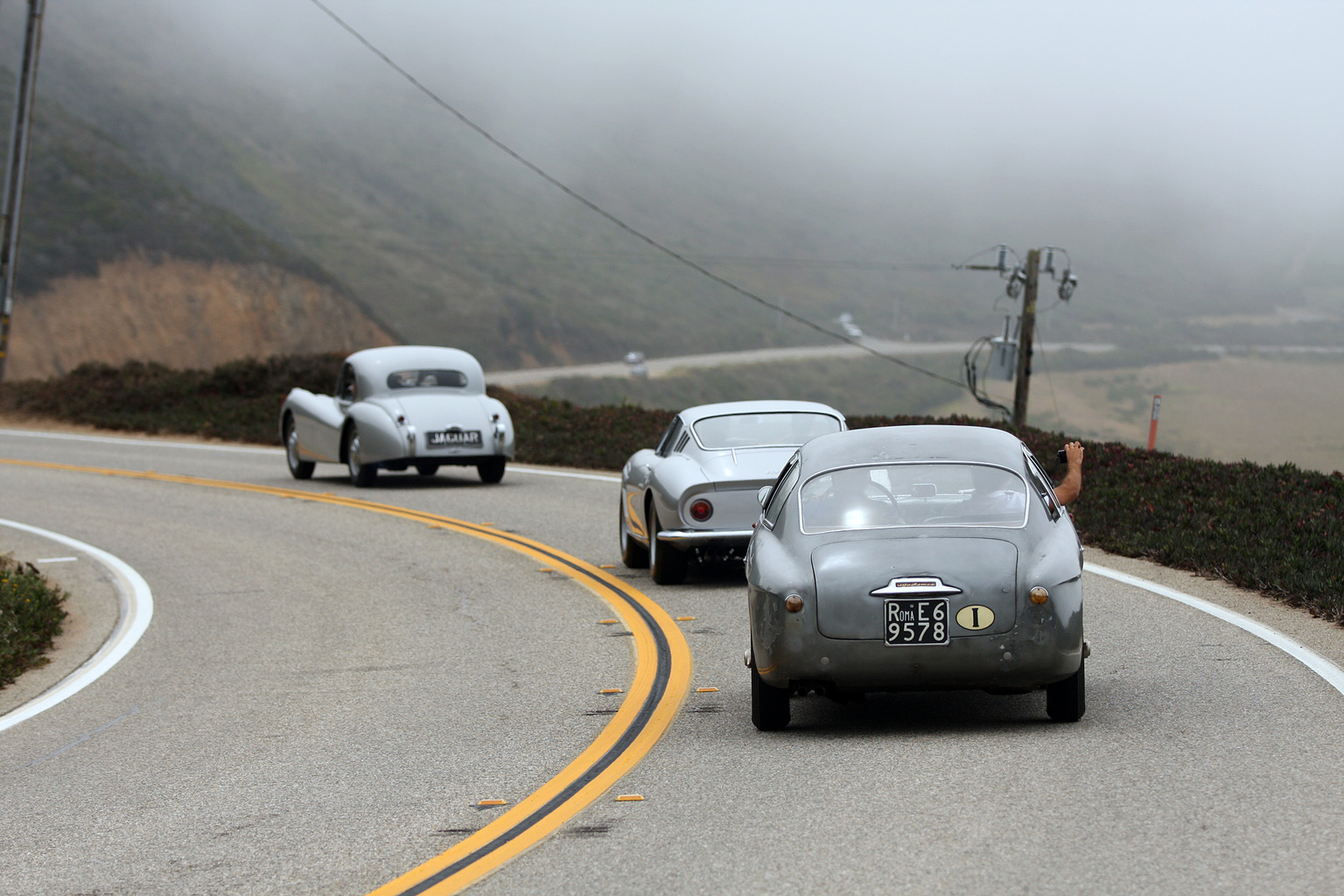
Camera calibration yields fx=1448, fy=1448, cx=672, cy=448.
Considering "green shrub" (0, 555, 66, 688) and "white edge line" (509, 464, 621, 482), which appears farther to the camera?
"white edge line" (509, 464, 621, 482)

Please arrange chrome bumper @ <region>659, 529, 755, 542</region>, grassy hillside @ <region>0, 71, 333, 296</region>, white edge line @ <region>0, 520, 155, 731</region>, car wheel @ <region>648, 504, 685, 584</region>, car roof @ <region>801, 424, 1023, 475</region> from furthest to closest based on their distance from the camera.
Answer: grassy hillside @ <region>0, 71, 333, 296</region> < car wheel @ <region>648, 504, 685, 584</region> < chrome bumper @ <region>659, 529, 755, 542</region> < white edge line @ <region>0, 520, 155, 731</region> < car roof @ <region>801, 424, 1023, 475</region>

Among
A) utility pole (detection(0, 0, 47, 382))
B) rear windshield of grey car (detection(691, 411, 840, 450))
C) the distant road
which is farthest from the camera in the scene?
the distant road

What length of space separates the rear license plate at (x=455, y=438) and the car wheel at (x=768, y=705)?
11.8 metres

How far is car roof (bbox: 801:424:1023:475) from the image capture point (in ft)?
23.4

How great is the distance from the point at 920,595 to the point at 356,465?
13.4 meters

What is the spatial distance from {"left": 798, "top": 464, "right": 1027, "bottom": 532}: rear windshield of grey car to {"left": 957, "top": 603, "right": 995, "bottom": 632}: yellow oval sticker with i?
0.56 m

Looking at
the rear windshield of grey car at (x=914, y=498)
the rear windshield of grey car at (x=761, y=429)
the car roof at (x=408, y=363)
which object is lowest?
the rear windshield of grey car at (x=914, y=498)

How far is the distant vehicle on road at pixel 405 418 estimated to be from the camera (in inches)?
711

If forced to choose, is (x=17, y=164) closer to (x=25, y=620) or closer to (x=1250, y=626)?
(x=25, y=620)

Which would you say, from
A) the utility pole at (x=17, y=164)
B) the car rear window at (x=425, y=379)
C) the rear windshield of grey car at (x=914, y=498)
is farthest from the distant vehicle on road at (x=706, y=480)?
the utility pole at (x=17, y=164)

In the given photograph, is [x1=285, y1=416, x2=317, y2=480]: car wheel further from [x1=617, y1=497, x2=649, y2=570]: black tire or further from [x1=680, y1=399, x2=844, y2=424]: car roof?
[x1=680, y1=399, x2=844, y2=424]: car roof

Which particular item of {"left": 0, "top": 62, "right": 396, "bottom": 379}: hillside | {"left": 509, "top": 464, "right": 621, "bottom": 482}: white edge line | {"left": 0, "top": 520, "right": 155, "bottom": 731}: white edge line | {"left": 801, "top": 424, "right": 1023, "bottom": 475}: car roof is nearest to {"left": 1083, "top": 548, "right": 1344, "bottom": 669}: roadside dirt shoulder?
{"left": 801, "top": 424, "right": 1023, "bottom": 475}: car roof

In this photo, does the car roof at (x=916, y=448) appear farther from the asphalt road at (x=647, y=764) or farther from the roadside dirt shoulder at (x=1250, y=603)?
the roadside dirt shoulder at (x=1250, y=603)

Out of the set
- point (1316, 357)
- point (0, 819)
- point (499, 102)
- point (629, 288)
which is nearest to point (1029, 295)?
point (0, 819)
